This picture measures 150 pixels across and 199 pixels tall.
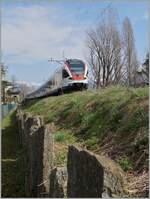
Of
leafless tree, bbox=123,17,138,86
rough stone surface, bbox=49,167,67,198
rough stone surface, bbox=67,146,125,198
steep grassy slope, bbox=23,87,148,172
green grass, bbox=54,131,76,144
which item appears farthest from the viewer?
leafless tree, bbox=123,17,138,86

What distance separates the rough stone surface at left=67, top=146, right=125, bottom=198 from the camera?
2209mm

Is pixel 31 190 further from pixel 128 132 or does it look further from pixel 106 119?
pixel 106 119

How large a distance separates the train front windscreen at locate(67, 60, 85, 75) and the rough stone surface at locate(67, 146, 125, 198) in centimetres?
2154

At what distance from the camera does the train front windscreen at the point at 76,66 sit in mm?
24198

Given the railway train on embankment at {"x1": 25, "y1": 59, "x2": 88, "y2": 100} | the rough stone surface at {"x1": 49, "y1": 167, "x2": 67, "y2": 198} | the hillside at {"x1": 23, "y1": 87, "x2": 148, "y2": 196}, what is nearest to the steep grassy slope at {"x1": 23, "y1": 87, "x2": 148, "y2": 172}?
the hillside at {"x1": 23, "y1": 87, "x2": 148, "y2": 196}

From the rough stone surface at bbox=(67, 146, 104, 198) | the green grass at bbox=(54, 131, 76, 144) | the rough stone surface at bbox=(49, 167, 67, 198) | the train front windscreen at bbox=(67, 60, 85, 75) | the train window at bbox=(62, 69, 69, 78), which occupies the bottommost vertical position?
the green grass at bbox=(54, 131, 76, 144)

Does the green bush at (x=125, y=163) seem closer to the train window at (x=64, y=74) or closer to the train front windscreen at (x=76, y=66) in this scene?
the train front windscreen at (x=76, y=66)

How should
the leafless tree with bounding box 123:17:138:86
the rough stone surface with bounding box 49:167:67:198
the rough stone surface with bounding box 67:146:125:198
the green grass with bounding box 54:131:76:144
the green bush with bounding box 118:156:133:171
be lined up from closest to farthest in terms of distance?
the rough stone surface with bounding box 67:146:125:198 < the rough stone surface with bounding box 49:167:67:198 < the green bush with bounding box 118:156:133:171 < the green grass with bounding box 54:131:76:144 < the leafless tree with bounding box 123:17:138:86

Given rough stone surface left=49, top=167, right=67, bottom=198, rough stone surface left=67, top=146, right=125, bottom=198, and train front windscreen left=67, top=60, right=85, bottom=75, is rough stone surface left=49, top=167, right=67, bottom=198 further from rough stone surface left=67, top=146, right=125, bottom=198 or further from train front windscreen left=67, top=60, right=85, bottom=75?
train front windscreen left=67, top=60, right=85, bottom=75

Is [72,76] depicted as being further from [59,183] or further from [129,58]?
[59,183]

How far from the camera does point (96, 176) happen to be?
2271 millimetres

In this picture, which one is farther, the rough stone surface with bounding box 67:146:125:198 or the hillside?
the hillside

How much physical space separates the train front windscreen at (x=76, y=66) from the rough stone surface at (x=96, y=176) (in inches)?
848

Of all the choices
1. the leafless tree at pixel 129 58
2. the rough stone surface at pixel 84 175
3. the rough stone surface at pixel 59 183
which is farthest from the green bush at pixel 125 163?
the leafless tree at pixel 129 58
